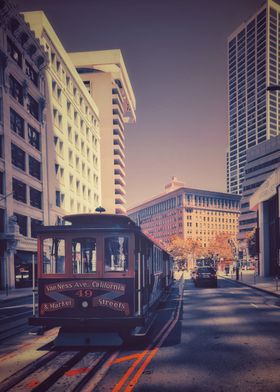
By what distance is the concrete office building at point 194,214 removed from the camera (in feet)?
561

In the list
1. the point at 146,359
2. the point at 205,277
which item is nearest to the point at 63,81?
the point at 205,277

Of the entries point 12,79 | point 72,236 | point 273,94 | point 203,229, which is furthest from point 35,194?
point 273,94

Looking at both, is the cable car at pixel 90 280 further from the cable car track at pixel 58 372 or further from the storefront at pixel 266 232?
the storefront at pixel 266 232

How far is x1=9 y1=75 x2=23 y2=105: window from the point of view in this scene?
36.4 metres

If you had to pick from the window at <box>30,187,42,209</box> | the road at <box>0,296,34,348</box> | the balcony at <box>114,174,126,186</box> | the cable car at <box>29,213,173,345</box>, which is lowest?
the road at <box>0,296,34,348</box>

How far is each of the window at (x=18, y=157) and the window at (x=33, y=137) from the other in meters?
2.99

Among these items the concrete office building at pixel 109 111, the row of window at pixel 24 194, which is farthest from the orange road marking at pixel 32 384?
the concrete office building at pixel 109 111

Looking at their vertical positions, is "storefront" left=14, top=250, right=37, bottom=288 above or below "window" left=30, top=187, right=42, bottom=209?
below

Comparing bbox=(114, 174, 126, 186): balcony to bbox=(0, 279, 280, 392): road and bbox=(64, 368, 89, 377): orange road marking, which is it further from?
bbox=(64, 368, 89, 377): orange road marking

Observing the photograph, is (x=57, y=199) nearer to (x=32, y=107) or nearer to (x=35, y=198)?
(x=35, y=198)

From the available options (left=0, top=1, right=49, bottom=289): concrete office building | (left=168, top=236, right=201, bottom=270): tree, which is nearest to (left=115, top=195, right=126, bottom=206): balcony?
(left=168, top=236, right=201, bottom=270): tree

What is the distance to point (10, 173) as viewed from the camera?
113 ft

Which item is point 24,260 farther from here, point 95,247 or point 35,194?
point 95,247

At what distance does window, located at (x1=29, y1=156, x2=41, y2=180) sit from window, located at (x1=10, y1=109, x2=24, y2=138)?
3.27 m
